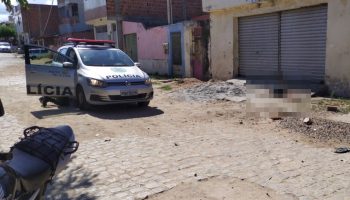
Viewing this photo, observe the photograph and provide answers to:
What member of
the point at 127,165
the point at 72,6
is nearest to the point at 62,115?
the point at 127,165

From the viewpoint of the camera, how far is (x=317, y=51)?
36.9ft

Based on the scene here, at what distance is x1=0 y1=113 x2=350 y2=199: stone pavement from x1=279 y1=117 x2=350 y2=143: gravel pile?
22.0 inches

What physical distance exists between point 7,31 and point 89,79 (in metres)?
69.7

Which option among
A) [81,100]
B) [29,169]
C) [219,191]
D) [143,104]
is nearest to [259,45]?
[143,104]

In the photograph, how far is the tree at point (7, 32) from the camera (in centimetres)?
7088

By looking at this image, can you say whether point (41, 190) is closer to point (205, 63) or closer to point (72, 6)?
point (205, 63)

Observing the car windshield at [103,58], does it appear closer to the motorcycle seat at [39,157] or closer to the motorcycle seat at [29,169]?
the motorcycle seat at [39,157]

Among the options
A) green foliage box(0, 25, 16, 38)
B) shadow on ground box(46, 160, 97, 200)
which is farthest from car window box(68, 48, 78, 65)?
green foliage box(0, 25, 16, 38)

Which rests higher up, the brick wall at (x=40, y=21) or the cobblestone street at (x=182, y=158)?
the brick wall at (x=40, y=21)

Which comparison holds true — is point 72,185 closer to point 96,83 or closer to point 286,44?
point 96,83

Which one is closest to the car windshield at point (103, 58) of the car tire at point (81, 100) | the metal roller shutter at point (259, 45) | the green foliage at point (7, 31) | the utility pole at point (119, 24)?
the car tire at point (81, 100)

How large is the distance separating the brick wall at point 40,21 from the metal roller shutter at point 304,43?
144 feet

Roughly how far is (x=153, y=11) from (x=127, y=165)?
21.1 meters

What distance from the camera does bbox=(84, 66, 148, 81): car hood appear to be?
359 inches
